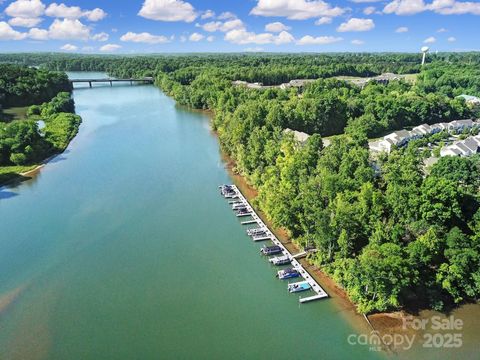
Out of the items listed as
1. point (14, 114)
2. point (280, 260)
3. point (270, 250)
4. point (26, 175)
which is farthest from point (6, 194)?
point (14, 114)

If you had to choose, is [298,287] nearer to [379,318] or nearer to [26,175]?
[379,318]

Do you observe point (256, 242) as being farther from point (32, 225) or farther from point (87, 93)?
point (87, 93)

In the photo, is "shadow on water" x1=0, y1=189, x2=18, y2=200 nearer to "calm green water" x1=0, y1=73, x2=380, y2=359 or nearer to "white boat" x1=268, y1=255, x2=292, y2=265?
"calm green water" x1=0, y1=73, x2=380, y2=359

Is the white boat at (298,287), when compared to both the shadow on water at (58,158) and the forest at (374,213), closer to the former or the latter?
the forest at (374,213)

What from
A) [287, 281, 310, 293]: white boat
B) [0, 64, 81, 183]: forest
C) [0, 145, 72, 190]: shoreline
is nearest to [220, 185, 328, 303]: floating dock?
[287, 281, 310, 293]: white boat

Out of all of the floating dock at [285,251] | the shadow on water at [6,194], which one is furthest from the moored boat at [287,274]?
the shadow on water at [6,194]

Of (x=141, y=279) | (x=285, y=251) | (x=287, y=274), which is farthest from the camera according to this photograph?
(x=285, y=251)

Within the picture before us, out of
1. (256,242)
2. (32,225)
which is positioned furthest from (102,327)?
(32,225)
